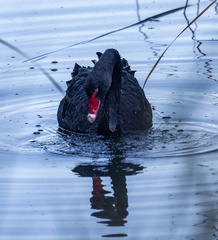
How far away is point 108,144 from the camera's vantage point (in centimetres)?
618

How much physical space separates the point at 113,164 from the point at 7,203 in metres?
1.10

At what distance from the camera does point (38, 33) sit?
9656 mm

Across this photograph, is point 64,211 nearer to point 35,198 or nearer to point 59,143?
point 35,198

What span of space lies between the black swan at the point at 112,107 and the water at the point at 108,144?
0.46 feet

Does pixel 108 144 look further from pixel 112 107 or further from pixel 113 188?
pixel 113 188

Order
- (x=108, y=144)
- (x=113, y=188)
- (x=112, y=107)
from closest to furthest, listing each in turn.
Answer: (x=113, y=188) → (x=108, y=144) → (x=112, y=107)

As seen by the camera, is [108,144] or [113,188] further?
[108,144]

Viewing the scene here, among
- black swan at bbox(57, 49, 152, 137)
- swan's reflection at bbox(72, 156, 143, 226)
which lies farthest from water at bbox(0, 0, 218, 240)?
black swan at bbox(57, 49, 152, 137)

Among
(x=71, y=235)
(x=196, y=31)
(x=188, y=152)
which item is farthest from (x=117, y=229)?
(x=196, y=31)

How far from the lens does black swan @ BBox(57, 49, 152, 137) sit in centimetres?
650

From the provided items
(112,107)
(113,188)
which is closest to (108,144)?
(112,107)

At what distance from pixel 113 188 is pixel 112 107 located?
171cm

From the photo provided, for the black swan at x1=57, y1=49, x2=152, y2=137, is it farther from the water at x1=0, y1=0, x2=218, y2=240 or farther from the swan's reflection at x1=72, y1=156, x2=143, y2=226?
the swan's reflection at x1=72, y1=156, x2=143, y2=226

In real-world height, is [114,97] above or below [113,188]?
above
